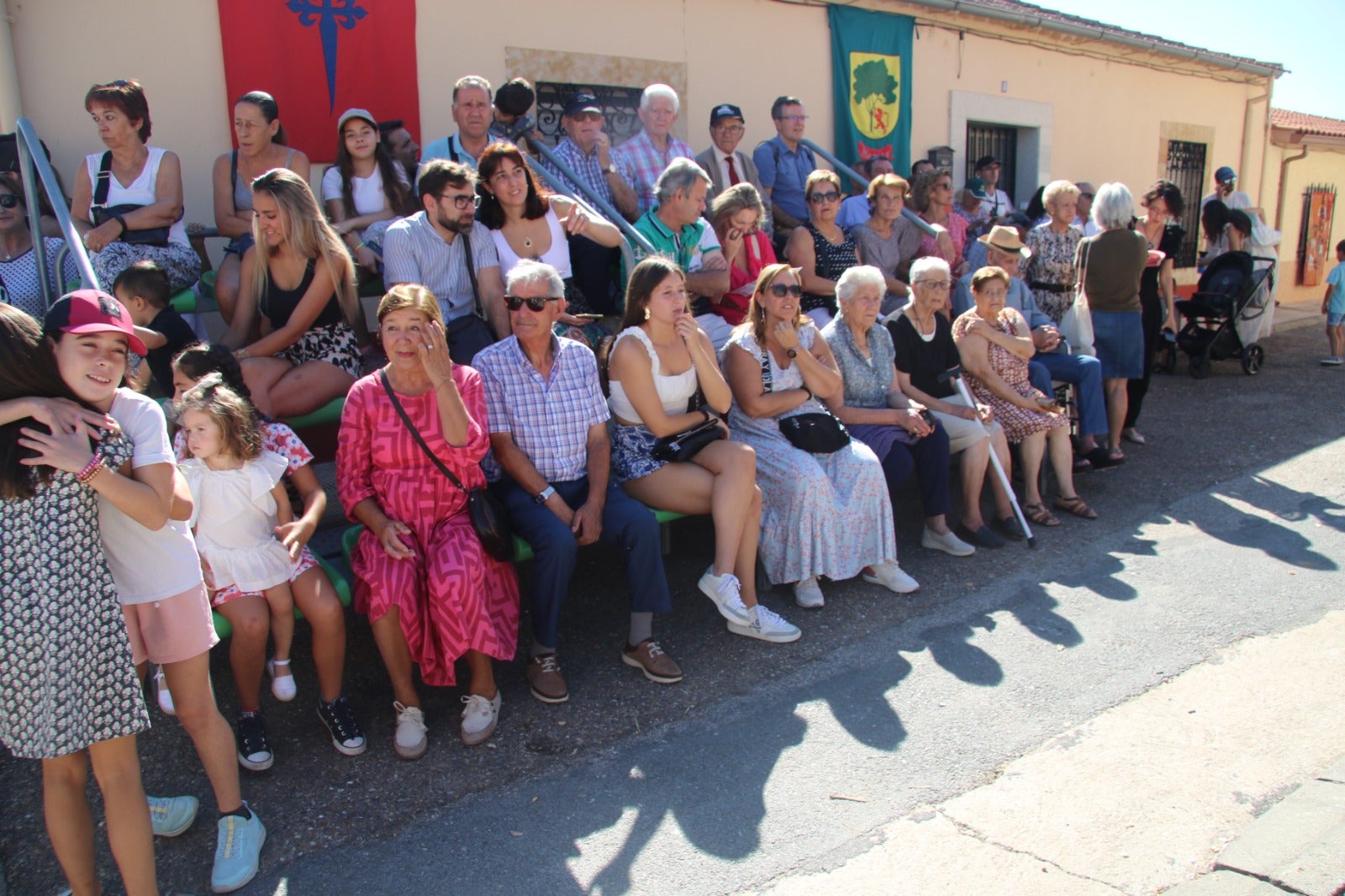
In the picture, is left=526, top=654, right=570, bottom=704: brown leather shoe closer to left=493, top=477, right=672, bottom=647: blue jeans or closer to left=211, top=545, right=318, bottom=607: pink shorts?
left=493, top=477, right=672, bottom=647: blue jeans

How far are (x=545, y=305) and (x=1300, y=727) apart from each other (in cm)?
331

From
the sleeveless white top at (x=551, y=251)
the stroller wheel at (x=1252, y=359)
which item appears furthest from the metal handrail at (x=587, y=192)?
the stroller wheel at (x=1252, y=359)

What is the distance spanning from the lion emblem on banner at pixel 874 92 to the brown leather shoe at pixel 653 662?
712cm

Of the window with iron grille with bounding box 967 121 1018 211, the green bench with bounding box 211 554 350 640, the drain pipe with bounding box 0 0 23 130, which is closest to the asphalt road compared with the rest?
the green bench with bounding box 211 554 350 640

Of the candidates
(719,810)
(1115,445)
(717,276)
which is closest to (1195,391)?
(1115,445)

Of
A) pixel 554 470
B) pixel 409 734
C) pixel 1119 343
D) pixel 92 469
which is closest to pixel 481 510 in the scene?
pixel 554 470

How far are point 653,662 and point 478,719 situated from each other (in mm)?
766

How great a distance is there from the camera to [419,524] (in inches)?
146

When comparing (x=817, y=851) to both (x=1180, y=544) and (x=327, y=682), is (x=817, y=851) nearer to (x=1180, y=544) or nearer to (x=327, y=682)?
(x=327, y=682)

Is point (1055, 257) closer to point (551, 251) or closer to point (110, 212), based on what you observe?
point (551, 251)

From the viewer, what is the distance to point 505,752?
3.43 m

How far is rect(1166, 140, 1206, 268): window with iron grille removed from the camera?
14.1 meters

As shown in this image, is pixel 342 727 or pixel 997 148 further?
pixel 997 148

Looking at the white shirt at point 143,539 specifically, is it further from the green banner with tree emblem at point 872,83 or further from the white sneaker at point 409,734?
the green banner with tree emblem at point 872,83
